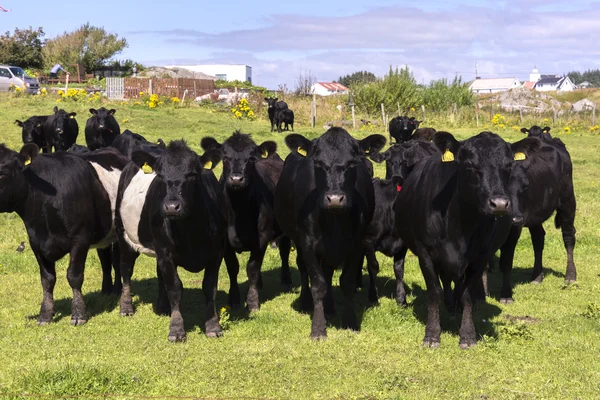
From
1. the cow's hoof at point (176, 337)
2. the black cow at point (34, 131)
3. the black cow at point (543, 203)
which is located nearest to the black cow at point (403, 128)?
the black cow at point (34, 131)

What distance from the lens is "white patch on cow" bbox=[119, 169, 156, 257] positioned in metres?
8.23

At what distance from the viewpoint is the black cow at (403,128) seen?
28625 millimetres

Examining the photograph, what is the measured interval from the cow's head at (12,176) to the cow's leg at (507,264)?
5862 millimetres

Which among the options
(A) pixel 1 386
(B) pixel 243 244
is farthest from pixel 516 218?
(A) pixel 1 386

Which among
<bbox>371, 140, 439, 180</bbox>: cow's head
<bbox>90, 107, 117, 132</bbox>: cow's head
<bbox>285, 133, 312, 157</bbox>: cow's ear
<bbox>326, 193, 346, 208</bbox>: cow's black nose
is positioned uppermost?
<bbox>90, 107, 117, 132</bbox>: cow's head

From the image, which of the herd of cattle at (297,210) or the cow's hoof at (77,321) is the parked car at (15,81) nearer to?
the herd of cattle at (297,210)

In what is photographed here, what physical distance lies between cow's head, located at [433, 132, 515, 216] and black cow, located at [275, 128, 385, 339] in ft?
3.22

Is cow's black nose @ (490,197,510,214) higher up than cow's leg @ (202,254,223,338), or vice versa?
cow's black nose @ (490,197,510,214)

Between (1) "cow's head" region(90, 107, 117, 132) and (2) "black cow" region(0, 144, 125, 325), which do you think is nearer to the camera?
(2) "black cow" region(0, 144, 125, 325)

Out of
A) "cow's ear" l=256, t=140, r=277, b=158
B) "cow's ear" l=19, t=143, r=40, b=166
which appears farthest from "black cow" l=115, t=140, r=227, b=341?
"cow's ear" l=19, t=143, r=40, b=166

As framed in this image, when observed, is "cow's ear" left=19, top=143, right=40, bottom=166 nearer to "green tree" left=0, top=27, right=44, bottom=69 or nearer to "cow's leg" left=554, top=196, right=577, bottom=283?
"cow's leg" left=554, top=196, right=577, bottom=283

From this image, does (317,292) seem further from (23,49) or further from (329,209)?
(23,49)

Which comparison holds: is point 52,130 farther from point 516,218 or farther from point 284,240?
point 516,218

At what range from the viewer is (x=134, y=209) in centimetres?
825
